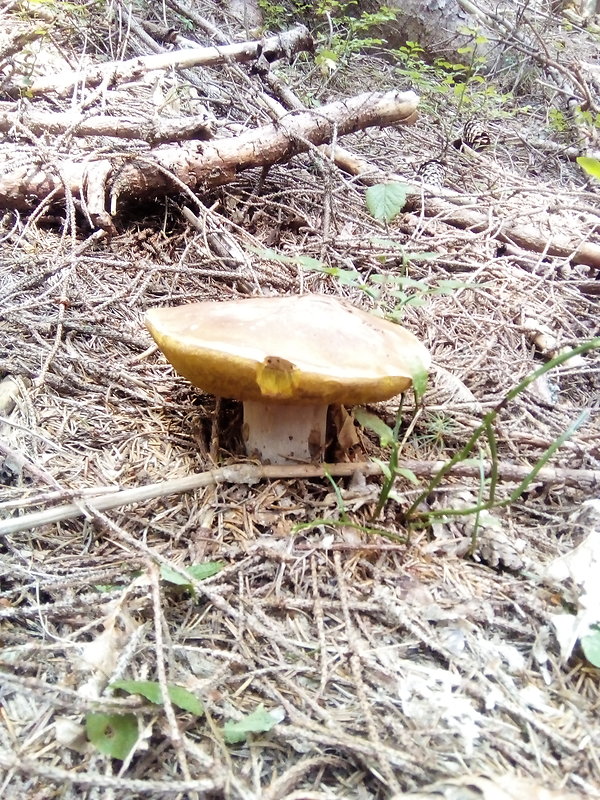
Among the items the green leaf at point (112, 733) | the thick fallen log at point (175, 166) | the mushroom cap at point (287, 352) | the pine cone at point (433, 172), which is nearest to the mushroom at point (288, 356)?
the mushroom cap at point (287, 352)

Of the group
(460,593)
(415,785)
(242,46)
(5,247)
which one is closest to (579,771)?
(415,785)

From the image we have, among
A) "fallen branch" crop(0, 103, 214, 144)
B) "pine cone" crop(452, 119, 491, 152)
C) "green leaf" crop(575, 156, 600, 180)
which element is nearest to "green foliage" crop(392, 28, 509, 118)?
"pine cone" crop(452, 119, 491, 152)

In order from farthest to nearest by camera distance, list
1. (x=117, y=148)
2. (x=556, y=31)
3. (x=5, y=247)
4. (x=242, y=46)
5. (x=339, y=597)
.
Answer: (x=556, y=31) < (x=242, y=46) < (x=117, y=148) < (x=5, y=247) < (x=339, y=597)

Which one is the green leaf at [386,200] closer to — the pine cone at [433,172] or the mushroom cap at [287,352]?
the mushroom cap at [287,352]

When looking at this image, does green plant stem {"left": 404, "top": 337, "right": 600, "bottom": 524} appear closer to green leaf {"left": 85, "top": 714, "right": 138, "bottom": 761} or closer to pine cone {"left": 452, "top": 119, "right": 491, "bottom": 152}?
green leaf {"left": 85, "top": 714, "right": 138, "bottom": 761}

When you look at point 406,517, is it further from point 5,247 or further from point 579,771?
point 5,247

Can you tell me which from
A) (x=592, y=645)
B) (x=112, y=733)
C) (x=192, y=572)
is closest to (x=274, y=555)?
(x=192, y=572)
